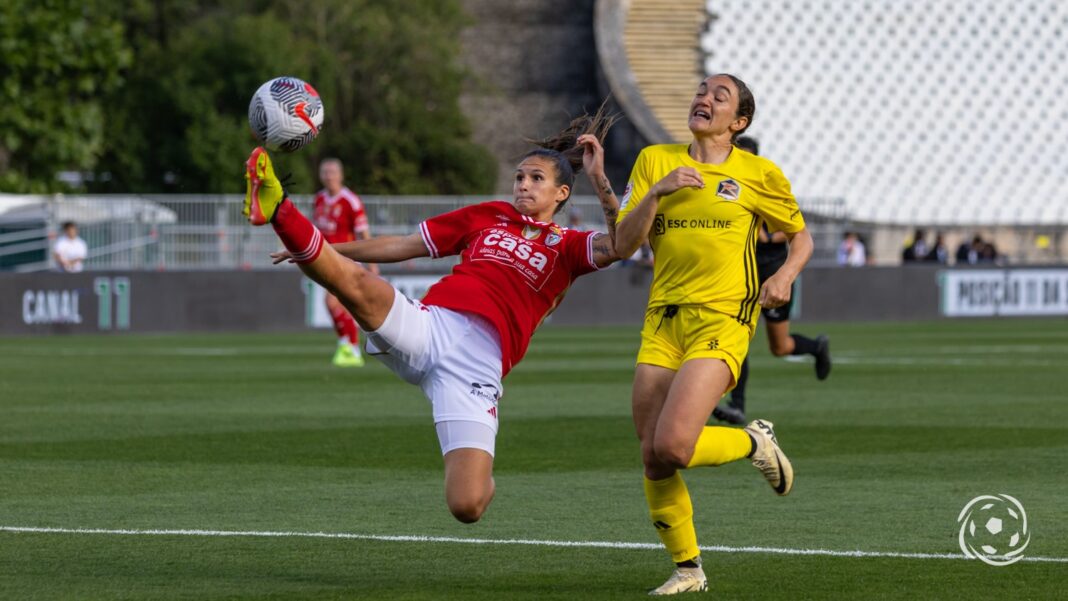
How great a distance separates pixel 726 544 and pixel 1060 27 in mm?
53856

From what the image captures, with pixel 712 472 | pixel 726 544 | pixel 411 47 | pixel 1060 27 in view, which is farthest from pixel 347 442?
pixel 1060 27

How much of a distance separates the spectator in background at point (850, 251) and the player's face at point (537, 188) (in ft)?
103

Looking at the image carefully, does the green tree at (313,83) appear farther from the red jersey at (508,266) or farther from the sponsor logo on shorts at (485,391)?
the sponsor logo on shorts at (485,391)

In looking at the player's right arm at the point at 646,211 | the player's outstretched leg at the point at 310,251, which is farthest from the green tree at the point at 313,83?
the player's outstretched leg at the point at 310,251

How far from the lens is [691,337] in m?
7.74

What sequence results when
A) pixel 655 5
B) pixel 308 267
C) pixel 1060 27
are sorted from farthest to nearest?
pixel 1060 27
pixel 655 5
pixel 308 267

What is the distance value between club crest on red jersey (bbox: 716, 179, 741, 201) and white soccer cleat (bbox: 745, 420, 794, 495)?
94cm

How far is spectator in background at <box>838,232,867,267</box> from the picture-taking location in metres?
39.3

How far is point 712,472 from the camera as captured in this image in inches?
454

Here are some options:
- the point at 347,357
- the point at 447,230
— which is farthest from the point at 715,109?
the point at 347,357

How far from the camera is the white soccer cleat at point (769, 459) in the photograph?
7.94 meters

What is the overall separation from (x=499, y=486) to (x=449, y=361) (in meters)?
3.13

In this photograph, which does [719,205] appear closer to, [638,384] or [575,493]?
[638,384]
